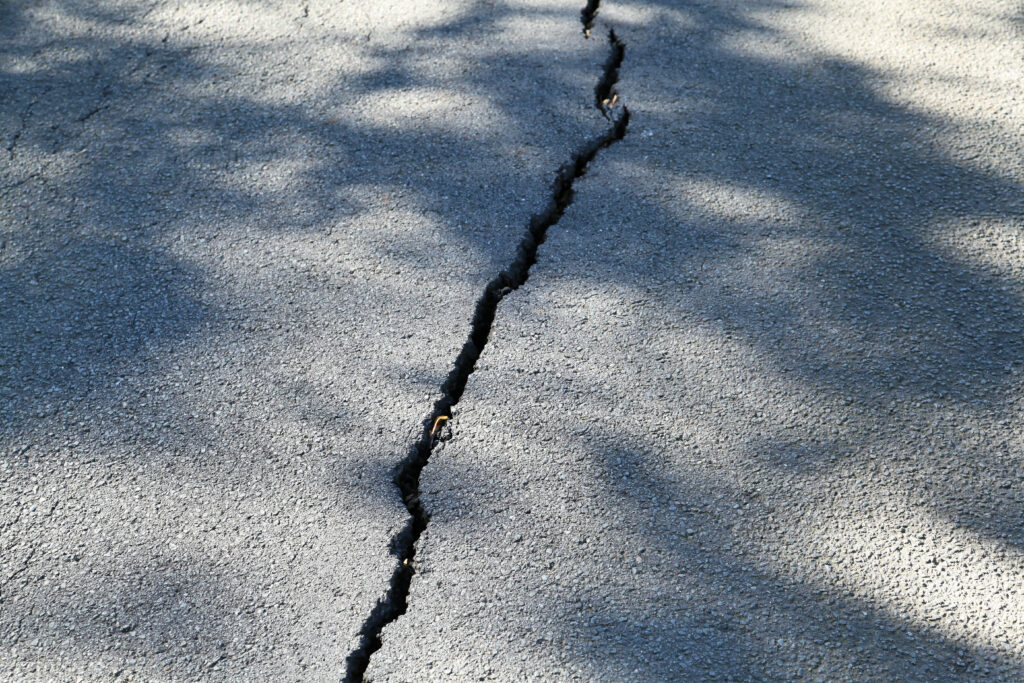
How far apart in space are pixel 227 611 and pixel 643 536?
89 centimetres

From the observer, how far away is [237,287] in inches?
111

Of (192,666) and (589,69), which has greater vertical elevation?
(589,69)

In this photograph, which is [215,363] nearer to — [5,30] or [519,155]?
[519,155]

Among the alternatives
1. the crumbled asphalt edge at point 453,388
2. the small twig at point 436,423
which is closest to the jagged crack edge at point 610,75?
the crumbled asphalt edge at point 453,388

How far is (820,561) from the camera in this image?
211cm

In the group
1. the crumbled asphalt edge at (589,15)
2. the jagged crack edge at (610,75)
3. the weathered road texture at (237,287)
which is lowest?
the weathered road texture at (237,287)

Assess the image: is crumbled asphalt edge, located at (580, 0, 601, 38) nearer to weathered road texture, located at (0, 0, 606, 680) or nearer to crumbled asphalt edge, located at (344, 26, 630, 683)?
weathered road texture, located at (0, 0, 606, 680)

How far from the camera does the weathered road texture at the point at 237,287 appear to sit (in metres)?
2.10

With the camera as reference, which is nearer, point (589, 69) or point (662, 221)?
point (662, 221)

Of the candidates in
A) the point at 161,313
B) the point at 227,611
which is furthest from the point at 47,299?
the point at 227,611

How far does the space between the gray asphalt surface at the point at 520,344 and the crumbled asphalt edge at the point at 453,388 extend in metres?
0.03

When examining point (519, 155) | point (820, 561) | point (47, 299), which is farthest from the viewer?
point (519, 155)

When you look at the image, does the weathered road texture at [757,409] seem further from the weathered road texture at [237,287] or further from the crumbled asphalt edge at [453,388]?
the weathered road texture at [237,287]

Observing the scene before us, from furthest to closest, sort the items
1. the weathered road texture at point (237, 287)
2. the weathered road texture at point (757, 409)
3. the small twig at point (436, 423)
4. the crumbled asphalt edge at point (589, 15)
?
1. the crumbled asphalt edge at point (589, 15)
2. the small twig at point (436, 423)
3. the weathered road texture at point (237, 287)
4. the weathered road texture at point (757, 409)
